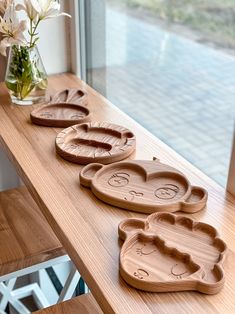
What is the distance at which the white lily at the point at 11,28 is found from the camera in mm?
1070

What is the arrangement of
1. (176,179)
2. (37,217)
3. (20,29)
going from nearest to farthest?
1. (176,179)
2. (20,29)
3. (37,217)

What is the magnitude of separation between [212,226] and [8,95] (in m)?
0.79

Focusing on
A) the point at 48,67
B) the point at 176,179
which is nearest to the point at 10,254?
the point at 176,179

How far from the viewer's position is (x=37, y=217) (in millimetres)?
1223

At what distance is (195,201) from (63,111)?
489mm

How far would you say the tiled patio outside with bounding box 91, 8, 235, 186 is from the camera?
3.30ft

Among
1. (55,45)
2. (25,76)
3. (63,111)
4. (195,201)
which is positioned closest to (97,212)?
(195,201)

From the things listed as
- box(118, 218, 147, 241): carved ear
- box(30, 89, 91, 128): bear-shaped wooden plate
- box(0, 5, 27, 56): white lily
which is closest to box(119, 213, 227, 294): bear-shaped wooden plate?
box(118, 218, 147, 241): carved ear

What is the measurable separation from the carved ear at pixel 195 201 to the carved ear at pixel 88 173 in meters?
0.19

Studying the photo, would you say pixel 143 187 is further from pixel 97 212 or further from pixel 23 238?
pixel 23 238

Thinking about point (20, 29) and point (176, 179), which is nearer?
point (176, 179)

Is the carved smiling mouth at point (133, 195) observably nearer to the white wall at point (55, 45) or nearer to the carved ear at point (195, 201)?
the carved ear at point (195, 201)

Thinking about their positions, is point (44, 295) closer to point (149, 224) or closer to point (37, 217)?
point (37, 217)

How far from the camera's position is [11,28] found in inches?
42.7
